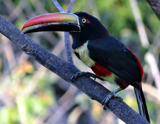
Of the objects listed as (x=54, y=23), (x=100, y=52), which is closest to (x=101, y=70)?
(x=100, y=52)

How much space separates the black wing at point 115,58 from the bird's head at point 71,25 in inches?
3.1

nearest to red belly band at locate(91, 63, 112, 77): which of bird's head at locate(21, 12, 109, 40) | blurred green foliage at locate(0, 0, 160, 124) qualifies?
bird's head at locate(21, 12, 109, 40)

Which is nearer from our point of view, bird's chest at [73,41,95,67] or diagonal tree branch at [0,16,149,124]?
diagonal tree branch at [0,16,149,124]

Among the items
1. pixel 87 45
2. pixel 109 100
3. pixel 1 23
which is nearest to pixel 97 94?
pixel 109 100

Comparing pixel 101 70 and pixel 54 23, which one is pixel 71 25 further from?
pixel 101 70

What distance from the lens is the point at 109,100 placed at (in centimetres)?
162

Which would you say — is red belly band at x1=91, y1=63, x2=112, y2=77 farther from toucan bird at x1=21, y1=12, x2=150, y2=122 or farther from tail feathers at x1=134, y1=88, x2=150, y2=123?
tail feathers at x1=134, y1=88, x2=150, y2=123

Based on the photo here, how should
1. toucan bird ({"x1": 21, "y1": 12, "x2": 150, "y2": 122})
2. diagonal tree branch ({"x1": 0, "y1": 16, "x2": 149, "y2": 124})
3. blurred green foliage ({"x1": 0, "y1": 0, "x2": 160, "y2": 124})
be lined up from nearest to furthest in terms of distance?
diagonal tree branch ({"x1": 0, "y1": 16, "x2": 149, "y2": 124}) < toucan bird ({"x1": 21, "y1": 12, "x2": 150, "y2": 122}) < blurred green foliage ({"x1": 0, "y1": 0, "x2": 160, "y2": 124})

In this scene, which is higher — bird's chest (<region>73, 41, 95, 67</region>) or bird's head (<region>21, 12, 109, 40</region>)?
bird's head (<region>21, 12, 109, 40</region>)

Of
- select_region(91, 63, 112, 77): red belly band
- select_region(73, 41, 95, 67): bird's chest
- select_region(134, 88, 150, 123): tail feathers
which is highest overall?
select_region(73, 41, 95, 67): bird's chest

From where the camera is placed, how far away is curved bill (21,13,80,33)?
1.60 meters

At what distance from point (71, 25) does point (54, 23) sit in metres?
0.13

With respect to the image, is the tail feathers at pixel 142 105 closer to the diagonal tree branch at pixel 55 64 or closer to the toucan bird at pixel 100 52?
the toucan bird at pixel 100 52

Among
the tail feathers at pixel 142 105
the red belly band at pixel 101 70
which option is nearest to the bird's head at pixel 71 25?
the red belly band at pixel 101 70
